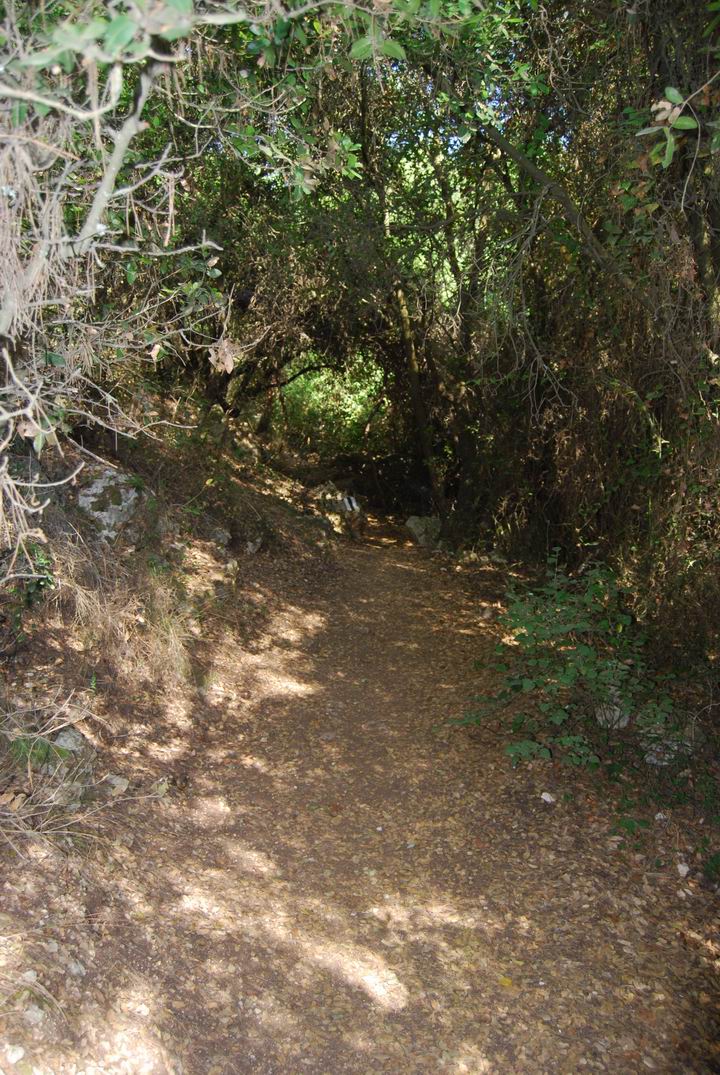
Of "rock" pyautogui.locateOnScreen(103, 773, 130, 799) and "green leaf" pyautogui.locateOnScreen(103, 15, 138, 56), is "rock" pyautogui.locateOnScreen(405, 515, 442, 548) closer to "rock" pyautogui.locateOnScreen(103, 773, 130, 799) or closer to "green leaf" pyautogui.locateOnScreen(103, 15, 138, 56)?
"rock" pyautogui.locateOnScreen(103, 773, 130, 799)

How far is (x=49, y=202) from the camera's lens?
8.45ft

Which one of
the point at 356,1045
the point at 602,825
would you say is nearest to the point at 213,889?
the point at 356,1045

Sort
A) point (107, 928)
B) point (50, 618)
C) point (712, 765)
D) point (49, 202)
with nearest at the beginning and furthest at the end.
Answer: point (49, 202) < point (107, 928) < point (712, 765) < point (50, 618)

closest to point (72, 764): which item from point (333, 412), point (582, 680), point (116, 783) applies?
point (116, 783)

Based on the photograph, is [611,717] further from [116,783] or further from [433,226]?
[433,226]

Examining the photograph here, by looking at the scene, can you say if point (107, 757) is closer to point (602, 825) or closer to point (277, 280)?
point (602, 825)

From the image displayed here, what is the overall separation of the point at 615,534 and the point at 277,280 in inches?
170

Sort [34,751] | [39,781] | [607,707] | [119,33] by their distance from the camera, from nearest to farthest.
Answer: [119,33]
[39,781]
[34,751]
[607,707]

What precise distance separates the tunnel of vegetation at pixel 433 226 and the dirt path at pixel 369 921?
175cm

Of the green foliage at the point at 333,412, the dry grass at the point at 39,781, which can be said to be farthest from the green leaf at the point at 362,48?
the green foliage at the point at 333,412

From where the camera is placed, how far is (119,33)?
162 centimetres

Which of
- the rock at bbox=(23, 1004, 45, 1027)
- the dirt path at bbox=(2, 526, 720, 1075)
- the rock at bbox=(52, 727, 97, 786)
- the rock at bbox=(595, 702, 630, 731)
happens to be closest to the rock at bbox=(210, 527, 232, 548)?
the dirt path at bbox=(2, 526, 720, 1075)

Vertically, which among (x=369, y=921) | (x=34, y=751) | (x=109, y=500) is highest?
(x=109, y=500)

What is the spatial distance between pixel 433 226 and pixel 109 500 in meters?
3.44
